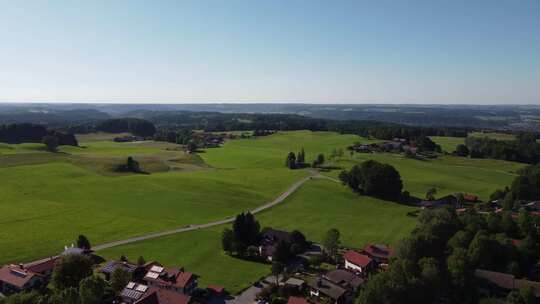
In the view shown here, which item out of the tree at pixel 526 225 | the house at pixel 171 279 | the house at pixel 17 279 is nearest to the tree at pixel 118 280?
the house at pixel 171 279

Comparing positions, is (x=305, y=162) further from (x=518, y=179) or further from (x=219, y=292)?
(x=219, y=292)

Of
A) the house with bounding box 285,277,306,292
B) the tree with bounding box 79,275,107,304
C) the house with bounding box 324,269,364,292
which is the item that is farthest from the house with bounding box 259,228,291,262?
the tree with bounding box 79,275,107,304

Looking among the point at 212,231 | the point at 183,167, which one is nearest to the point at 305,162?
the point at 183,167

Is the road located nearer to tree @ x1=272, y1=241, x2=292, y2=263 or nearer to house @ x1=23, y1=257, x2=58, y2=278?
house @ x1=23, y1=257, x2=58, y2=278

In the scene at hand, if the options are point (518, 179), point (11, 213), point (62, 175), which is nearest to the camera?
point (11, 213)

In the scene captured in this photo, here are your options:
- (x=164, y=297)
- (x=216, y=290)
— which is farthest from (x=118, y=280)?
(x=216, y=290)

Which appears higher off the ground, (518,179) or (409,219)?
(518,179)

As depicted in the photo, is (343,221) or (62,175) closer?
(343,221)
